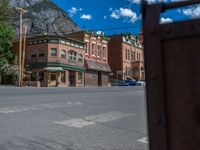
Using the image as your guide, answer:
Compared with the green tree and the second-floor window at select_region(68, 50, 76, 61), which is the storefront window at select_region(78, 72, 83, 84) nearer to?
the second-floor window at select_region(68, 50, 76, 61)

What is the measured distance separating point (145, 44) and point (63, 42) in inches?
2020

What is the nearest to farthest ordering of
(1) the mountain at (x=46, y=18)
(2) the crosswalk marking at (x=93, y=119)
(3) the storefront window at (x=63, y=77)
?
(2) the crosswalk marking at (x=93, y=119) < (3) the storefront window at (x=63, y=77) < (1) the mountain at (x=46, y=18)

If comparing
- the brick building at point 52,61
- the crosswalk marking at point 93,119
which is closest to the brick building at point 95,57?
the brick building at point 52,61

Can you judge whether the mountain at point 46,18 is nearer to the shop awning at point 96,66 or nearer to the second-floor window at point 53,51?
the shop awning at point 96,66

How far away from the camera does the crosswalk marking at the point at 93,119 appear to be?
8979mm

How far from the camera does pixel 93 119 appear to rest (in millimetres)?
10000

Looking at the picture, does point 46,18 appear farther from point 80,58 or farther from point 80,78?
point 80,78

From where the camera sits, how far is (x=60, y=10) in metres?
122

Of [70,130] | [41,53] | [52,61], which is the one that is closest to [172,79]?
[70,130]

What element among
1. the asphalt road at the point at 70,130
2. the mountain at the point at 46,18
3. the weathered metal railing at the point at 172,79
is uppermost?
the mountain at the point at 46,18

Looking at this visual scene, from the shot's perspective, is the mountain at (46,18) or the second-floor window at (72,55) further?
the mountain at (46,18)

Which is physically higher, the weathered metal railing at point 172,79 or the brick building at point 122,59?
the brick building at point 122,59

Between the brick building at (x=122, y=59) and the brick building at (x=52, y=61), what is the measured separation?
674 inches

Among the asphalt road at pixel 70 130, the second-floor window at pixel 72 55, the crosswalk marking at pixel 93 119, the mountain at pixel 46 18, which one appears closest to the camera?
the asphalt road at pixel 70 130
